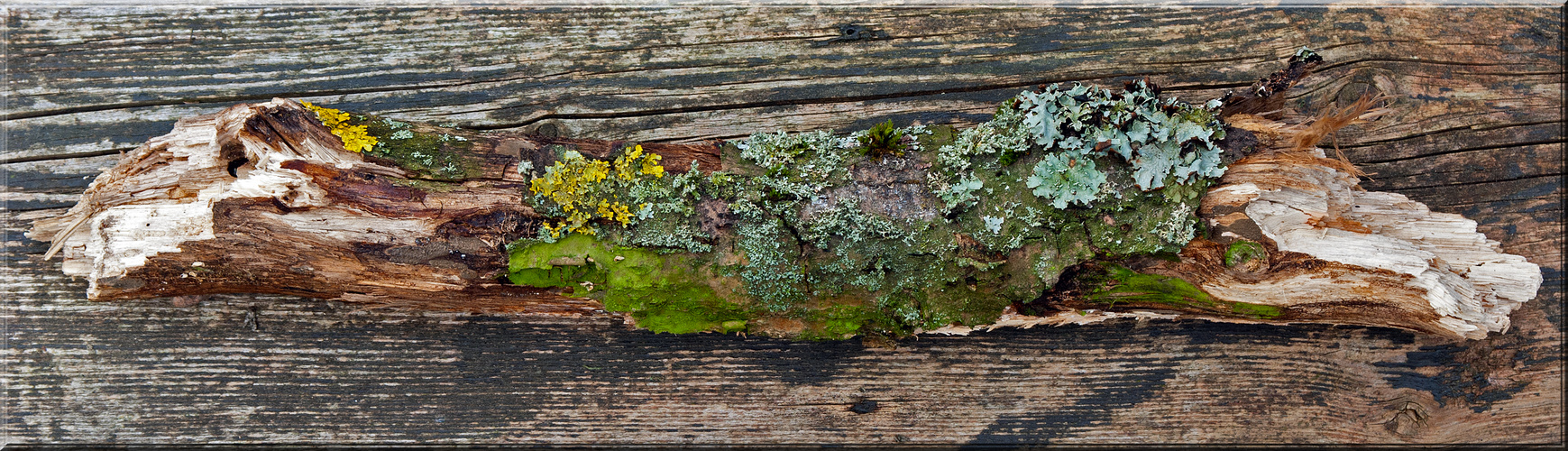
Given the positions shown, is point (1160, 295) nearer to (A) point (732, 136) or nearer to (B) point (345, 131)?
(A) point (732, 136)

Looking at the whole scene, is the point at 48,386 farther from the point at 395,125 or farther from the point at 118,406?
the point at 395,125

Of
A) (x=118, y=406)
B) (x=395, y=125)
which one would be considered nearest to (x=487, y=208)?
(x=395, y=125)

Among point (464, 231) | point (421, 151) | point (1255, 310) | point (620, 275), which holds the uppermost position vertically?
point (421, 151)

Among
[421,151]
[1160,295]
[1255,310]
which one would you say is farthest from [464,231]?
[1255,310]

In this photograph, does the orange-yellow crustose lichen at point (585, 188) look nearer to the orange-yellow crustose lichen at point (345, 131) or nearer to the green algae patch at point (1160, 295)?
the orange-yellow crustose lichen at point (345, 131)

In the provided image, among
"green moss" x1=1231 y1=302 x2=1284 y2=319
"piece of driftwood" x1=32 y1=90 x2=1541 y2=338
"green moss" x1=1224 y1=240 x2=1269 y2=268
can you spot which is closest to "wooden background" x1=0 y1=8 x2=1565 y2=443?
"green moss" x1=1231 y1=302 x2=1284 y2=319

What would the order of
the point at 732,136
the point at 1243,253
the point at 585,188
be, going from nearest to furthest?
the point at 1243,253
the point at 585,188
the point at 732,136
